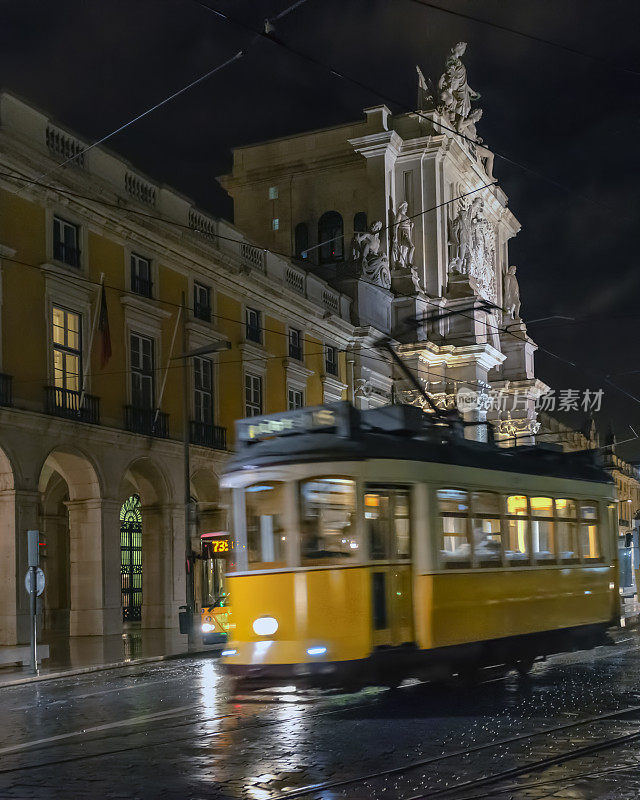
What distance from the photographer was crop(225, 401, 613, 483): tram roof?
12.9 meters

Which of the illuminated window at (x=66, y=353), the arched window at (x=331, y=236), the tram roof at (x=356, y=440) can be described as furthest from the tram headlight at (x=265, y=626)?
the arched window at (x=331, y=236)

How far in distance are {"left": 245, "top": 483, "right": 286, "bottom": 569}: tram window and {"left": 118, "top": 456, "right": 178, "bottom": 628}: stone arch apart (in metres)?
17.4

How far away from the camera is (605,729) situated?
420 inches

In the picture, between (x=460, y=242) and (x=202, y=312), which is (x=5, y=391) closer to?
(x=202, y=312)

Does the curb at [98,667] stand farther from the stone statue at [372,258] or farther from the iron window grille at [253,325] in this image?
the stone statue at [372,258]

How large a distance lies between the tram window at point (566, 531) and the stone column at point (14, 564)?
513 inches

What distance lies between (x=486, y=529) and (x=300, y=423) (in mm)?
2834

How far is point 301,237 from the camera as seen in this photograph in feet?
172

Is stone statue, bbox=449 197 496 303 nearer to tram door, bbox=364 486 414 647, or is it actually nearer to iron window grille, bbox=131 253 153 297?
iron window grille, bbox=131 253 153 297

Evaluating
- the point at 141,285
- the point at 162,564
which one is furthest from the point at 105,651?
the point at 141,285

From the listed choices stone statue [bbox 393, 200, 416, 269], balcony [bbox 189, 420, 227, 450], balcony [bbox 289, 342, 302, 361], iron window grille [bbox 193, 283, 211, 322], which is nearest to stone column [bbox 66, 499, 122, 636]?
balcony [bbox 189, 420, 227, 450]

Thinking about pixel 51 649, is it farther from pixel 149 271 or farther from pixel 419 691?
pixel 419 691

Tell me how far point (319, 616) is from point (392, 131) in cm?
4013

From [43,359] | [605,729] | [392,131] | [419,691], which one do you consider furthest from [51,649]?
[392,131]
